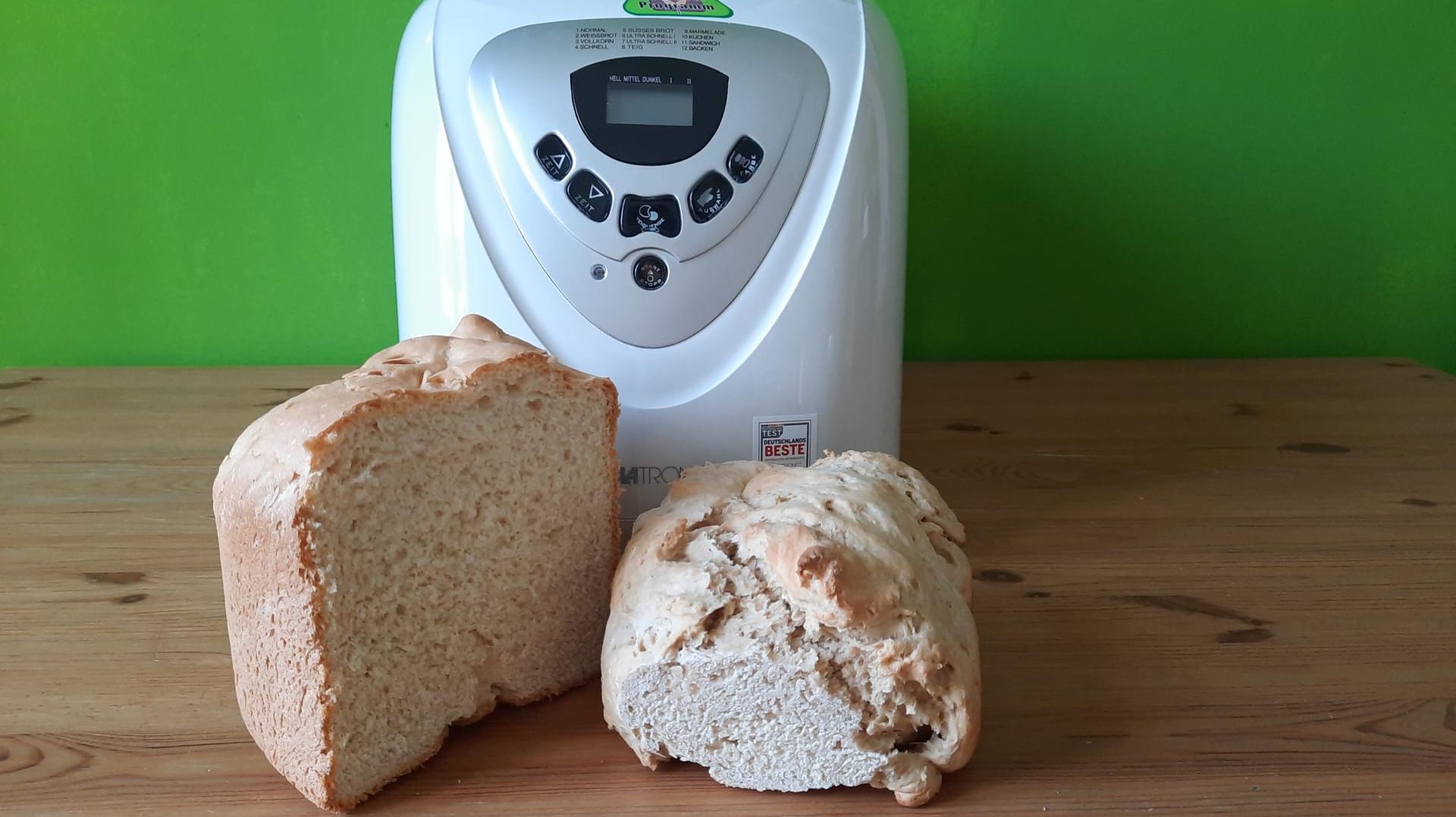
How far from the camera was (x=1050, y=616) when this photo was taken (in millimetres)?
872

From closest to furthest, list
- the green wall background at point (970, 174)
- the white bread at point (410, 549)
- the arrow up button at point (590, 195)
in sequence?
the white bread at point (410, 549), the arrow up button at point (590, 195), the green wall background at point (970, 174)

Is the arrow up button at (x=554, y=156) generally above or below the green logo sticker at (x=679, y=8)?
below

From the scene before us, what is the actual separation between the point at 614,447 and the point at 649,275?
0.18m

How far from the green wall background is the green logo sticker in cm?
58

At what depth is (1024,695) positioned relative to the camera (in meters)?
0.76

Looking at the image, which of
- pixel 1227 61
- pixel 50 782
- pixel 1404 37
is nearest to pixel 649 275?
pixel 50 782

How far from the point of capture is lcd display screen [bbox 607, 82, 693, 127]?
0.88 m

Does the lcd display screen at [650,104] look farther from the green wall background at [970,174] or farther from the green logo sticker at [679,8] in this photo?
the green wall background at [970,174]

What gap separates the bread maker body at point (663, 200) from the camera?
2.90 ft

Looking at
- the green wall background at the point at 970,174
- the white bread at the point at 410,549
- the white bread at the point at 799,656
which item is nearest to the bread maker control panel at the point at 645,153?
the white bread at the point at 410,549

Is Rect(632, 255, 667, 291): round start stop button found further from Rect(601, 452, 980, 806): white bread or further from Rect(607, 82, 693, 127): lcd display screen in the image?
Rect(601, 452, 980, 806): white bread

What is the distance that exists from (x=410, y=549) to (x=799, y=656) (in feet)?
0.83

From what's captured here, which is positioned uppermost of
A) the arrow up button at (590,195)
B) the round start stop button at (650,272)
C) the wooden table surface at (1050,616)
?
the arrow up button at (590,195)

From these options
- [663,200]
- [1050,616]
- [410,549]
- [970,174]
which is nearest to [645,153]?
[663,200]
